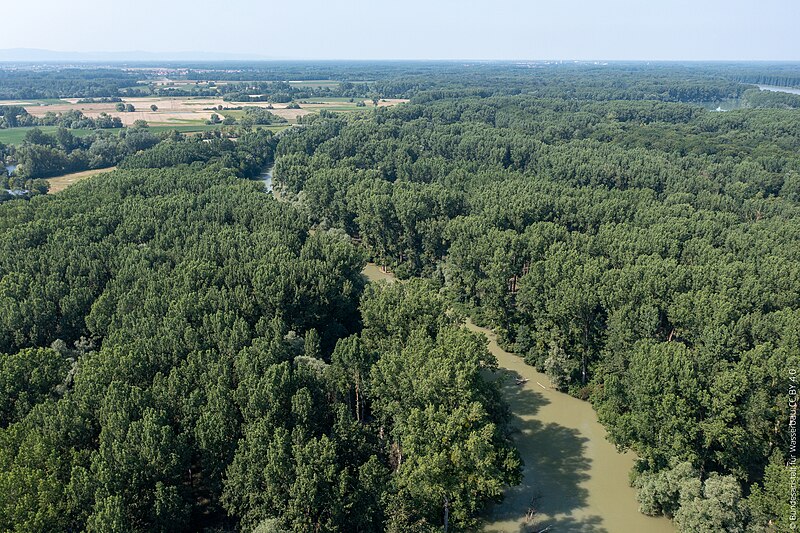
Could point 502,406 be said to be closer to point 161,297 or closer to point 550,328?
point 550,328

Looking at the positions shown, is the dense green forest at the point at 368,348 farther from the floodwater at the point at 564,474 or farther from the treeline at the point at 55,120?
the treeline at the point at 55,120

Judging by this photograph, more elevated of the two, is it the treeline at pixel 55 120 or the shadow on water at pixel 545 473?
the treeline at pixel 55 120

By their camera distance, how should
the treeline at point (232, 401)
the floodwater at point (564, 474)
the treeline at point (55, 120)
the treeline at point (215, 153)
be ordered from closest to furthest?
the treeline at point (232, 401), the floodwater at point (564, 474), the treeline at point (215, 153), the treeline at point (55, 120)

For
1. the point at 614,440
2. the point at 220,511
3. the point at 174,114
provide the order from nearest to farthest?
the point at 220,511
the point at 614,440
the point at 174,114

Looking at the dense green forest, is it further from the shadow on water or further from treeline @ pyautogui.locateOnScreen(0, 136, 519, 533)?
the shadow on water

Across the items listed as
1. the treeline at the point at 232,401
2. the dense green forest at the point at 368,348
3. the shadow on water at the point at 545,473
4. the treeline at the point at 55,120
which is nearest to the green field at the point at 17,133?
the treeline at the point at 55,120

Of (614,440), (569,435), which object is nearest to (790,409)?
(614,440)

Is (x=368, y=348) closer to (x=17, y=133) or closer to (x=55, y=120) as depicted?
(x=17, y=133)

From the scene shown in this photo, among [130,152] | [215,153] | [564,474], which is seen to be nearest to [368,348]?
[564,474]
